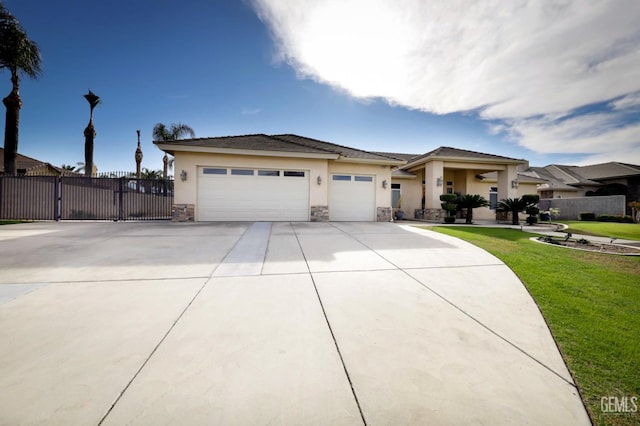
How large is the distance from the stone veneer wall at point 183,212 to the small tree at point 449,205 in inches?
532

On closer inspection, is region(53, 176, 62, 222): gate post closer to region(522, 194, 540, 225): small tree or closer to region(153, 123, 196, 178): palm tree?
region(153, 123, 196, 178): palm tree

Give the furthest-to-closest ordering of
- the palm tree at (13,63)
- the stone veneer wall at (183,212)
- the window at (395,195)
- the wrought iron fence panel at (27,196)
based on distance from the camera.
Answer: the window at (395,195) < the palm tree at (13,63) < the wrought iron fence panel at (27,196) < the stone veneer wall at (183,212)

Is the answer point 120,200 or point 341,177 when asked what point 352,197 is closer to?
point 341,177

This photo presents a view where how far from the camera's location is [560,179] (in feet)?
74.5

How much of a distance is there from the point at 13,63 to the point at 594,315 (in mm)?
21872

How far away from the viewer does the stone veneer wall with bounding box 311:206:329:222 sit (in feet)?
37.0

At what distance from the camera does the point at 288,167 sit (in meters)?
11.1

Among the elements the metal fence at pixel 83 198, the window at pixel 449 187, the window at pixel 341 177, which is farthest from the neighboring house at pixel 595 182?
→ the metal fence at pixel 83 198

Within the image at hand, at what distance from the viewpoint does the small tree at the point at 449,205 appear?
12790mm

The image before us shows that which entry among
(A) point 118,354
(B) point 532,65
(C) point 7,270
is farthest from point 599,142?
(C) point 7,270

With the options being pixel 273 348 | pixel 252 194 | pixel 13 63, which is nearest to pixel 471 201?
pixel 252 194

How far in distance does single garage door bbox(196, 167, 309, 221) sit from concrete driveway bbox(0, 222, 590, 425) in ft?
21.9

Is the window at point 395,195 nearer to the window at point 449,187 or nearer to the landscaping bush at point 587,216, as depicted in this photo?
the window at point 449,187

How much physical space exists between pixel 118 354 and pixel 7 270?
3.99 metres
